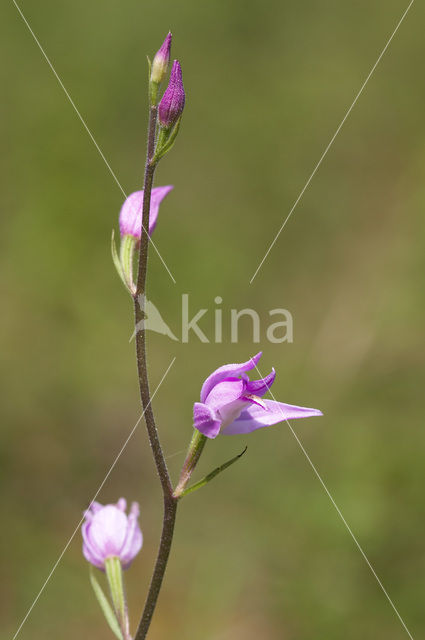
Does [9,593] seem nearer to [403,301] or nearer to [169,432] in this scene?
[169,432]

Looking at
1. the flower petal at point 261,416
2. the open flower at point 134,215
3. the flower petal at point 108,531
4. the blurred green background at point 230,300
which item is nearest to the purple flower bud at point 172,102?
the open flower at point 134,215

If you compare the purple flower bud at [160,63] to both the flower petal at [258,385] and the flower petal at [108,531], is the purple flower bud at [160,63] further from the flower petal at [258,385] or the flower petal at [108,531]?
the flower petal at [108,531]

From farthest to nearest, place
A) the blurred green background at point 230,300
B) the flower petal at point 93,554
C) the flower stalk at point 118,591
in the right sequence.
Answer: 1. the blurred green background at point 230,300
2. the flower petal at point 93,554
3. the flower stalk at point 118,591

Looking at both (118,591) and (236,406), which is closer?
(236,406)

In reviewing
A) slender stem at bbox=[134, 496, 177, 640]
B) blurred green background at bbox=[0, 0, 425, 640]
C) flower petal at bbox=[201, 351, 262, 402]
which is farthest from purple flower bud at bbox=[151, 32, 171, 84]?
blurred green background at bbox=[0, 0, 425, 640]

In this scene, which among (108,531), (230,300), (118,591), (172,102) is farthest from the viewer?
(230,300)

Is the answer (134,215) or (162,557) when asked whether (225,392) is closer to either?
(162,557)

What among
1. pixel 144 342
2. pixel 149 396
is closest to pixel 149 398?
pixel 149 396
